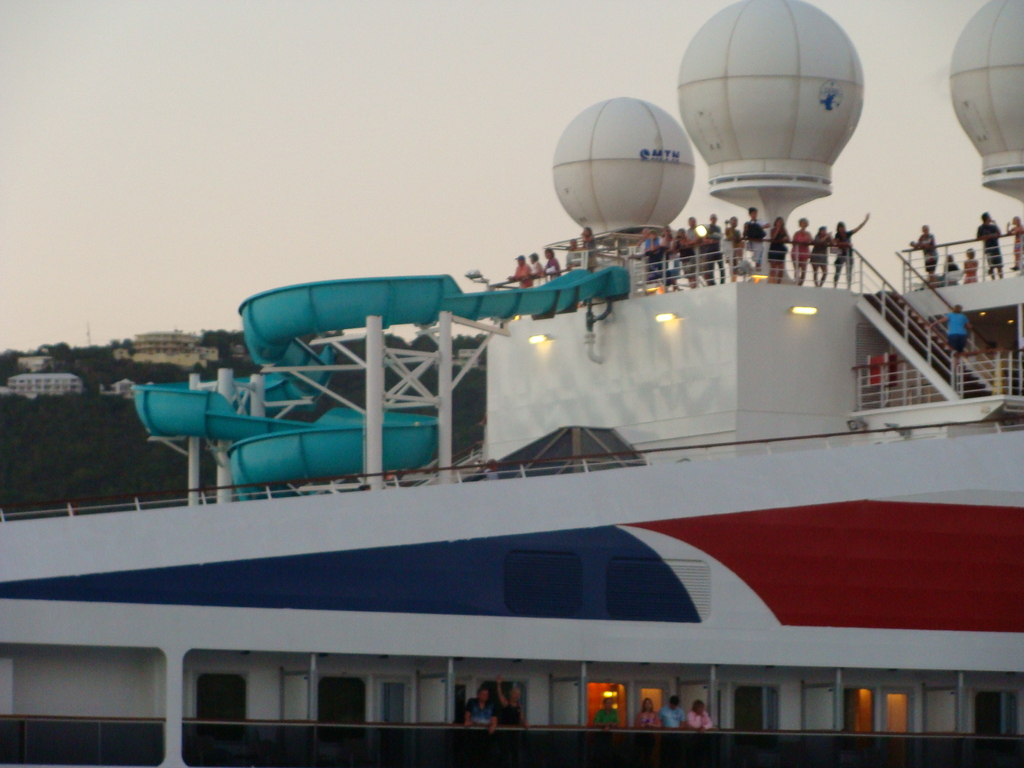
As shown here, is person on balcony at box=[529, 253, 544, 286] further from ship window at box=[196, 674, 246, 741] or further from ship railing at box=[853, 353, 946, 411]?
ship window at box=[196, 674, 246, 741]

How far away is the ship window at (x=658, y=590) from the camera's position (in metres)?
21.7

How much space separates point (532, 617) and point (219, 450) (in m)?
12.0

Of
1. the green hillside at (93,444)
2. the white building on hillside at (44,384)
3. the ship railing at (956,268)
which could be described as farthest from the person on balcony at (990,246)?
the white building on hillside at (44,384)

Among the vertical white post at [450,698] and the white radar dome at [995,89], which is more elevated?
the white radar dome at [995,89]

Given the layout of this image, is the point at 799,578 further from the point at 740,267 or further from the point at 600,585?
the point at 740,267

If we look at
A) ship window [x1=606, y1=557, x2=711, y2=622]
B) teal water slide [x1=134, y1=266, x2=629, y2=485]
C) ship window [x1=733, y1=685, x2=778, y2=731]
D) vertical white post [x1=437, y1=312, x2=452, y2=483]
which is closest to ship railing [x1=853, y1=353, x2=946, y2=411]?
teal water slide [x1=134, y1=266, x2=629, y2=485]

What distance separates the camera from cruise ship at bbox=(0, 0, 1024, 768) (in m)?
19.9

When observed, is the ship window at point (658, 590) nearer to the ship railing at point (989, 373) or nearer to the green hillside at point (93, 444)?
the ship railing at point (989, 373)

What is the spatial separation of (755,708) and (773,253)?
953 centimetres

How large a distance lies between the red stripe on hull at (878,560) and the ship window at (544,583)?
1.06 meters

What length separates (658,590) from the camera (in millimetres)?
21797

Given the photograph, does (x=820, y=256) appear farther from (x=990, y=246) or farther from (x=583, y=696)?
(x=583, y=696)

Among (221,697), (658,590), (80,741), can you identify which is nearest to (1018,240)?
(658,590)

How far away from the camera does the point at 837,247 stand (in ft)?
97.3
